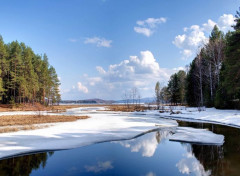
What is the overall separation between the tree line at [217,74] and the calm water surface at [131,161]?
1583 centimetres

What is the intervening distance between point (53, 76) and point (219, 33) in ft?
203

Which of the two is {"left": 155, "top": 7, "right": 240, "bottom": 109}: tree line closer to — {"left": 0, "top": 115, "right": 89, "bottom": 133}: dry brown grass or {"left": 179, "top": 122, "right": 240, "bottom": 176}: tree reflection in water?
{"left": 179, "top": 122, "right": 240, "bottom": 176}: tree reflection in water

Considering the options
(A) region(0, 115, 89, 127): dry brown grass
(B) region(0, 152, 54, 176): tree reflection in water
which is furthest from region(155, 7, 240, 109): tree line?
(A) region(0, 115, 89, 127): dry brown grass

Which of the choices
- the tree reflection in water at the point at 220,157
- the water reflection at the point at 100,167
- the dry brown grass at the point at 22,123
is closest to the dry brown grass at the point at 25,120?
the dry brown grass at the point at 22,123

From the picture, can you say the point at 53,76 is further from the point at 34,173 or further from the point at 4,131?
the point at 34,173

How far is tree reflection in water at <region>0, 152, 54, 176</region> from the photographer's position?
269 inches

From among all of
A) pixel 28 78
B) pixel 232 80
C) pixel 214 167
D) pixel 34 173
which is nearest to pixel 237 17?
pixel 232 80

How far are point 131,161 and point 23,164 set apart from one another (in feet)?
17.5

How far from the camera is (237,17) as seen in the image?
75.6ft

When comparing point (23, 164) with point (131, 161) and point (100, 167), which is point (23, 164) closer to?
point (100, 167)

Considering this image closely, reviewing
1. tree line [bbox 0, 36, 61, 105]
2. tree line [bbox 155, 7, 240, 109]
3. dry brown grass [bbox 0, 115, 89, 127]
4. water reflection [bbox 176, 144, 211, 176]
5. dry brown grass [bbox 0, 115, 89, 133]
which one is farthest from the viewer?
tree line [bbox 0, 36, 61, 105]

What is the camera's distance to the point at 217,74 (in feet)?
116

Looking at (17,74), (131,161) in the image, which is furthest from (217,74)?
(17,74)

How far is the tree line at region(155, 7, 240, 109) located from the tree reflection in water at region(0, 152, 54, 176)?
22.9 metres
